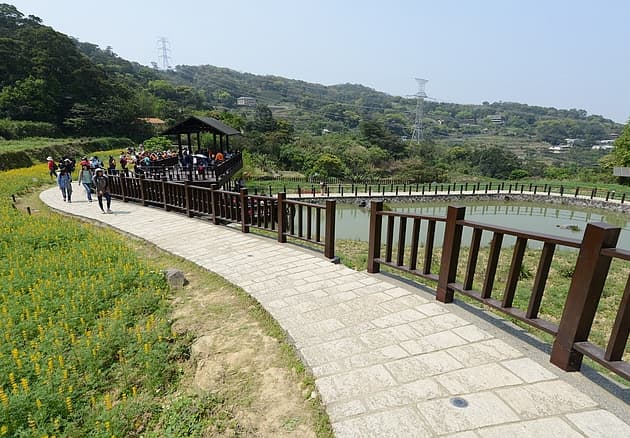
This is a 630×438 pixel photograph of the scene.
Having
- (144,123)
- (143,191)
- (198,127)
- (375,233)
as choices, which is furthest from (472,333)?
(144,123)

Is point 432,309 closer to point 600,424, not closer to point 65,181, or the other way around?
point 600,424

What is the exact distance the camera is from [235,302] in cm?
397

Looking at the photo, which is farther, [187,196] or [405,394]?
[187,196]

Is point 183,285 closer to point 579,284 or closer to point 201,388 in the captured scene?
point 201,388

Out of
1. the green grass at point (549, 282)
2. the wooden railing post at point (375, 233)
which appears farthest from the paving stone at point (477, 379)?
the wooden railing post at point (375, 233)

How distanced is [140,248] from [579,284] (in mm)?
6581

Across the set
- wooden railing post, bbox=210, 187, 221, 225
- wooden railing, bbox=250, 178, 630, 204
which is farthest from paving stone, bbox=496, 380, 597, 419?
wooden railing, bbox=250, 178, 630, 204

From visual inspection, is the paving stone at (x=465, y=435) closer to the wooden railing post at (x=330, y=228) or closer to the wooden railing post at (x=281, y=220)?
the wooden railing post at (x=330, y=228)

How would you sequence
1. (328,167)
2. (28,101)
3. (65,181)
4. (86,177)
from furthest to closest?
(328,167) < (28,101) < (86,177) < (65,181)

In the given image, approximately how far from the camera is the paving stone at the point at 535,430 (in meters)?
1.97

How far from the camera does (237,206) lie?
734 cm

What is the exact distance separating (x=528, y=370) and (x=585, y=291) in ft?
2.47

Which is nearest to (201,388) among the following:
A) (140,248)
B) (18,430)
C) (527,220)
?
(18,430)

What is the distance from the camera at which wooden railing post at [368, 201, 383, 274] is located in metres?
4.35
